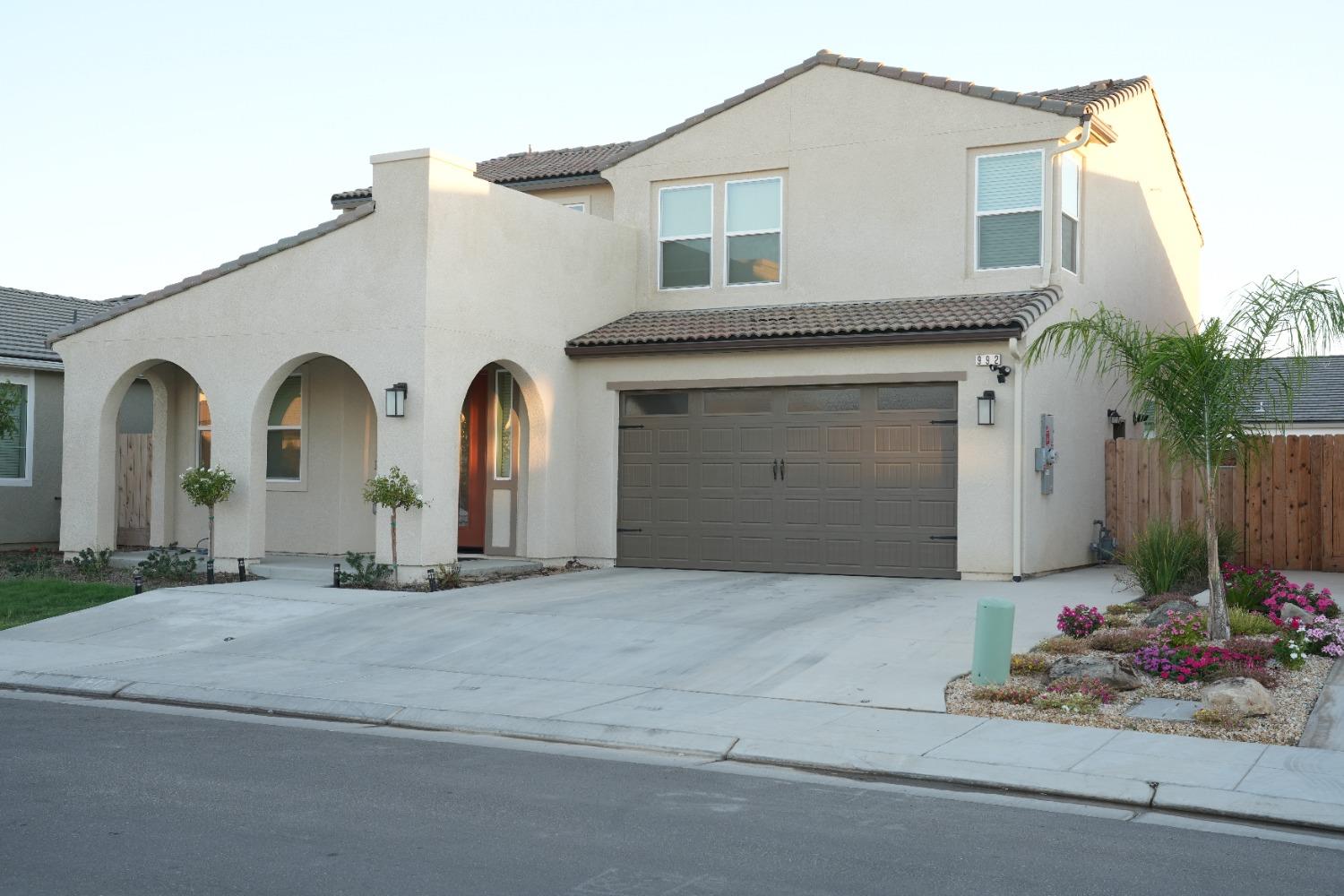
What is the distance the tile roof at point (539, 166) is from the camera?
69.4 ft

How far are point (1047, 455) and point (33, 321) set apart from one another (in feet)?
57.2

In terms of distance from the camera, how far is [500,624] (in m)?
13.3

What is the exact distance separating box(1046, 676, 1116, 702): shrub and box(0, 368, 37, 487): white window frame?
695 inches

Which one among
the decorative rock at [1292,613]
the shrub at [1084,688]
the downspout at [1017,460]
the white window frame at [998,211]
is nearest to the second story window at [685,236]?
the white window frame at [998,211]

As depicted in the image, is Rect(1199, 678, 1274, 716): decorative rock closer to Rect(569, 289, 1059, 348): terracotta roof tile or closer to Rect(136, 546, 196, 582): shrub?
Rect(569, 289, 1059, 348): terracotta roof tile

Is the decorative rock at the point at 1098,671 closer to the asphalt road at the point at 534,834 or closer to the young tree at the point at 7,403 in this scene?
the asphalt road at the point at 534,834

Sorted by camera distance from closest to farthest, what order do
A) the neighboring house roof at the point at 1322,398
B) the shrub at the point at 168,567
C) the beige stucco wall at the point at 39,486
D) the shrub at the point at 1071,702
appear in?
the shrub at the point at 1071,702, the shrub at the point at 168,567, the beige stucco wall at the point at 39,486, the neighboring house roof at the point at 1322,398

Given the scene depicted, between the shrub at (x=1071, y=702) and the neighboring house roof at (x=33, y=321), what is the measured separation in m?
15.6

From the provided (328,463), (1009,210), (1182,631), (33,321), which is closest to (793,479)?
(1009,210)

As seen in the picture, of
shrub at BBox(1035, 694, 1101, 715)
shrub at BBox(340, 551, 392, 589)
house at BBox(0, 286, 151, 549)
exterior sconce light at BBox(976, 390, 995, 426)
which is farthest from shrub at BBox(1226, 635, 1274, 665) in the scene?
house at BBox(0, 286, 151, 549)

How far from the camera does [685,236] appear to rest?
19.8 metres

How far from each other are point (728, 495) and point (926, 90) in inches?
243

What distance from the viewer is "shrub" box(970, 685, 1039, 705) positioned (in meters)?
9.79

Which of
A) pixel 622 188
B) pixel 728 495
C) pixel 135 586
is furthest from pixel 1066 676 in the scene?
pixel 622 188
